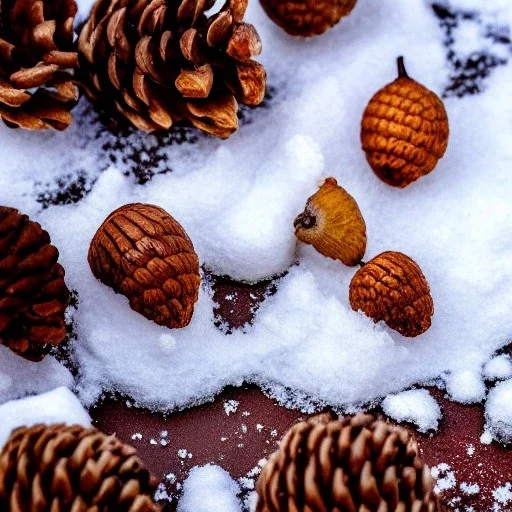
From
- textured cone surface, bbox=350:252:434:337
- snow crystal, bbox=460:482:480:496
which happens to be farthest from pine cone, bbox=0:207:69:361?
snow crystal, bbox=460:482:480:496

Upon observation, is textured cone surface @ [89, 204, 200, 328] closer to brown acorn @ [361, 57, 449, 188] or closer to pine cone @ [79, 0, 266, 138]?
pine cone @ [79, 0, 266, 138]

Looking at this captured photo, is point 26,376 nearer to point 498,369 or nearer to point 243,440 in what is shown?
point 243,440

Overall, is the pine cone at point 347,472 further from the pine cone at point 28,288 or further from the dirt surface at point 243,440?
the pine cone at point 28,288

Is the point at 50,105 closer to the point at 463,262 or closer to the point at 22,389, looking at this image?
the point at 22,389

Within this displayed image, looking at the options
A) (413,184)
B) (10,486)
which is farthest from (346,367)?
(10,486)

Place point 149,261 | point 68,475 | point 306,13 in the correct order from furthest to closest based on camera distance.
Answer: point 306,13 < point 149,261 < point 68,475

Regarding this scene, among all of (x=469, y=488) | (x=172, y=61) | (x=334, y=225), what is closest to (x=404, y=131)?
(x=334, y=225)
